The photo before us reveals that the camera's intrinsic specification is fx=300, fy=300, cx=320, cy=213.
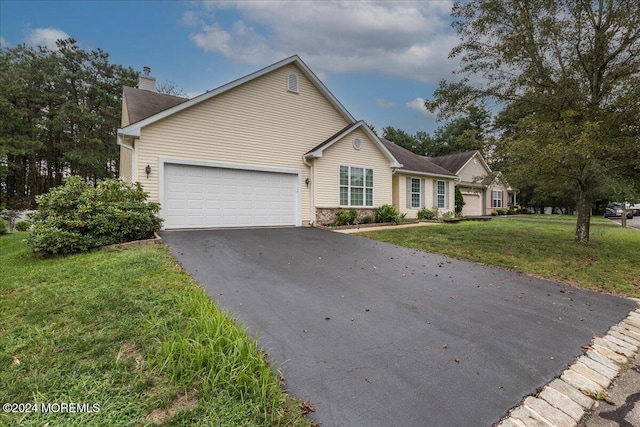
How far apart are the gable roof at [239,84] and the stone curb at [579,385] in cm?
1070

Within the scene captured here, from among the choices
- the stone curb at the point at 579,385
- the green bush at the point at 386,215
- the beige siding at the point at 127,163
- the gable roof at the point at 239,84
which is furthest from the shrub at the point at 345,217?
the stone curb at the point at 579,385

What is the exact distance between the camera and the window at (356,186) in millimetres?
13227

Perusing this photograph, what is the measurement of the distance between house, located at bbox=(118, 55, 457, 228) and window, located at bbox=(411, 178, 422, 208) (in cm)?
221

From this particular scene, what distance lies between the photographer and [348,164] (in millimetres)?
13250

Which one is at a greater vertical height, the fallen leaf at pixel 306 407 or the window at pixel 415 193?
the window at pixel 415 193

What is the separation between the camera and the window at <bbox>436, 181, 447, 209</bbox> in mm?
18031

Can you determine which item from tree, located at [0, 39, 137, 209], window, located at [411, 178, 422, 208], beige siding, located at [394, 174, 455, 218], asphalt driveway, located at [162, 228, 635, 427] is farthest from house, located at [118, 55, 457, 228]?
tree, located at [0, 39, 137, 209]

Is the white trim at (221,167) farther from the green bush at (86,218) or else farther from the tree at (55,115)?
the tree at (55,115)

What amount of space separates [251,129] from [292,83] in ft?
9.31

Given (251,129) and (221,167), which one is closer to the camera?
(221,167)

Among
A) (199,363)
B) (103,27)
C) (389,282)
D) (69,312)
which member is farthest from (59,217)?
(103,27)

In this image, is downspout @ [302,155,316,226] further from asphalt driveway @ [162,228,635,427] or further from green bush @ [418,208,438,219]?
green bush @ [418,208,438,219]

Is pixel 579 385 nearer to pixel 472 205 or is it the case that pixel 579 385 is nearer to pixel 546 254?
pixel 546 254

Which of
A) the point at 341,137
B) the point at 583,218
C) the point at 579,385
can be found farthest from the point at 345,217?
the point at 579,385
